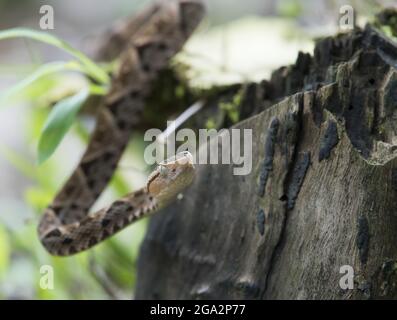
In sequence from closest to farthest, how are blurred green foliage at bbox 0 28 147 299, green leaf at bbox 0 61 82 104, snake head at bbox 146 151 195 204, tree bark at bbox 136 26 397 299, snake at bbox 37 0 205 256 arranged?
tree bark at bbox 136 26 397 299, snake head at bbox 146 151 195 204, snake at bbox 37 0 205 256, green leaf at bbox 0 61 82 104, blurred green foliage at bbox 0 28 147 299

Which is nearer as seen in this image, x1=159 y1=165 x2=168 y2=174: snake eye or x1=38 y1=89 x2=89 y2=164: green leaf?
x1=159 y1=165 x2=168 y2=174: snake eye

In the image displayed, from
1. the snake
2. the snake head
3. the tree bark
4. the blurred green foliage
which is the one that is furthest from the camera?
the blurred green foliage

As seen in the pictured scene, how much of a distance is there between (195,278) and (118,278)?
182cm

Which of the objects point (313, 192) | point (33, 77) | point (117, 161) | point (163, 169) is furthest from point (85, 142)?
point (313, 192)

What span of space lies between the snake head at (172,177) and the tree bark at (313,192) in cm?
16

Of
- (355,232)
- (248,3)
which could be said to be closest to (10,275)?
(355,232)

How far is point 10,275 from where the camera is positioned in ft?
16.6

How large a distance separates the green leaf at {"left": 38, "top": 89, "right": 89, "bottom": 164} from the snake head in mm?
530

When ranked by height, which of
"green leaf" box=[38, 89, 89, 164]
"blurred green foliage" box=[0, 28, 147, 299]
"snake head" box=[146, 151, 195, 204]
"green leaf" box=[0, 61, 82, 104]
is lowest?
"blurred green foliage" box=[0, 28, 147, 299]

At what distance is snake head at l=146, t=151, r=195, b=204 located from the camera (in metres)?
2.66

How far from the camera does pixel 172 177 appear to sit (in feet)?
8.90

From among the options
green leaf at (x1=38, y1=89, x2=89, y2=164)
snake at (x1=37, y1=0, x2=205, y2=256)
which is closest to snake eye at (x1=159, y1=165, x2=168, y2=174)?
snake at (x1=37, y1=0, x2=205, y2=256)

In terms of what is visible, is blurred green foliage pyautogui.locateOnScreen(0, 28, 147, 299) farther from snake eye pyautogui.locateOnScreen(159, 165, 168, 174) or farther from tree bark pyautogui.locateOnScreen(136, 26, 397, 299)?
tree bark pyautogui.locateOnScreen(136, 26, 397, 299)

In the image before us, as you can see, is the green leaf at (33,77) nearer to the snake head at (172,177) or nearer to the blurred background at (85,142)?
the blurred background at (85,142)
